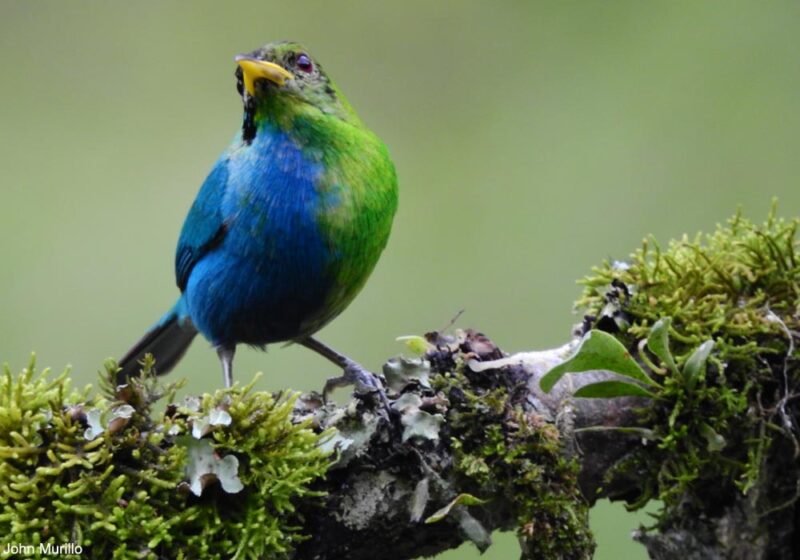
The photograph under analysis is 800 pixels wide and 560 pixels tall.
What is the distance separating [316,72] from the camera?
3.76 m

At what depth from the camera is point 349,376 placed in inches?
125

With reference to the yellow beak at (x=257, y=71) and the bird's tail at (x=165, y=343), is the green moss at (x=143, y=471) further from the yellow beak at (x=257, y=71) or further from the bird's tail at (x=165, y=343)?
the bird's tail at (x=165, y=343)

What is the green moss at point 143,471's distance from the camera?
2.08 m

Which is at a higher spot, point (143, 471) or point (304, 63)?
point (304, 63)

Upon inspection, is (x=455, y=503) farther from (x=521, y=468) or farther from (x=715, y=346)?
(x=715, y=346)

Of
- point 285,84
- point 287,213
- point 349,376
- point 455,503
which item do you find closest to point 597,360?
point 455,503

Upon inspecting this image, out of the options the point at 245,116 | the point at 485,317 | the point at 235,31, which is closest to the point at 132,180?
the point at 235,31

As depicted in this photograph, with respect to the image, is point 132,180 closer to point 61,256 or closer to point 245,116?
point 61,256

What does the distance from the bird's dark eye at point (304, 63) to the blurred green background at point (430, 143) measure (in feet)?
5.75

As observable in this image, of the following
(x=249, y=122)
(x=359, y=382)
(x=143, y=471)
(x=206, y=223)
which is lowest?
(x=143, y=471)

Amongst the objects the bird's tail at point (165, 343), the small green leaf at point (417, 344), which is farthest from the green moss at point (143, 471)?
the bird's tail at point (165, 343)

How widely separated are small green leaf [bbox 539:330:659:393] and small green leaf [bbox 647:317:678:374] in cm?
6

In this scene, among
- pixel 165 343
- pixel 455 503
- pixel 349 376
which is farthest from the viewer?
pixel 165 343

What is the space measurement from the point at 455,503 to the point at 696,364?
2.14 ft
